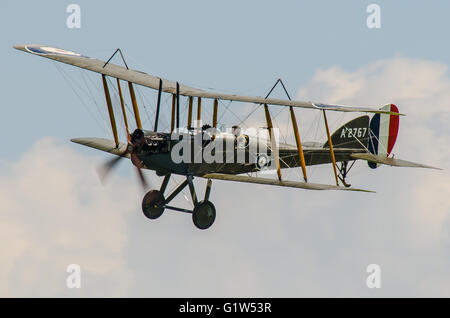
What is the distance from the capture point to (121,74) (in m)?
30.2

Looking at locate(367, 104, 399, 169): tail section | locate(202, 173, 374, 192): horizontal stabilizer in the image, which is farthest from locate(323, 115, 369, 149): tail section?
locate(202, 173, 374, 192): horizontal stabilizer

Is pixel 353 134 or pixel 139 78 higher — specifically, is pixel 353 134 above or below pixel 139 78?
below

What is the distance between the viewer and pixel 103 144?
31.0 m

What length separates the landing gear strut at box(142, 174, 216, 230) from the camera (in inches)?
1152

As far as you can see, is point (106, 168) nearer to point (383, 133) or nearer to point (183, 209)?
point (183, 209)

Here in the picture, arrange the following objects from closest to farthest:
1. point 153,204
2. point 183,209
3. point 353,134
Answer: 1. point 183,209
2. point 153,204
3. point 353,134

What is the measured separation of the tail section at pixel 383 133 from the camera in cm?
3584

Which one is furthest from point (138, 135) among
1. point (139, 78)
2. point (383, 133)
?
point (383, 133)

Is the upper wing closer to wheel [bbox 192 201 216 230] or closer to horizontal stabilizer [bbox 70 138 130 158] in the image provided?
horizontal stabilizer [bbox 70 138 130 158]

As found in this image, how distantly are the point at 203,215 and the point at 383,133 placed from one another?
33.4 feet

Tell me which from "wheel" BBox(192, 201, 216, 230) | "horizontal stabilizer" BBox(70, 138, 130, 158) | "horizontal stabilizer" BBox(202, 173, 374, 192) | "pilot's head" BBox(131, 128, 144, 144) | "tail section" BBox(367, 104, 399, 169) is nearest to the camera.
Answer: "horizontal stabilizer" BBox(202, 173, 374, 192)

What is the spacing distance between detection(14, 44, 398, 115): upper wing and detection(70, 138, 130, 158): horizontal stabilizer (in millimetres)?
2327

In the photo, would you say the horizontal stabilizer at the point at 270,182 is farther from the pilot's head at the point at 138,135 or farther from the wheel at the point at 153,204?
the pilot's head at the point at 138,135
